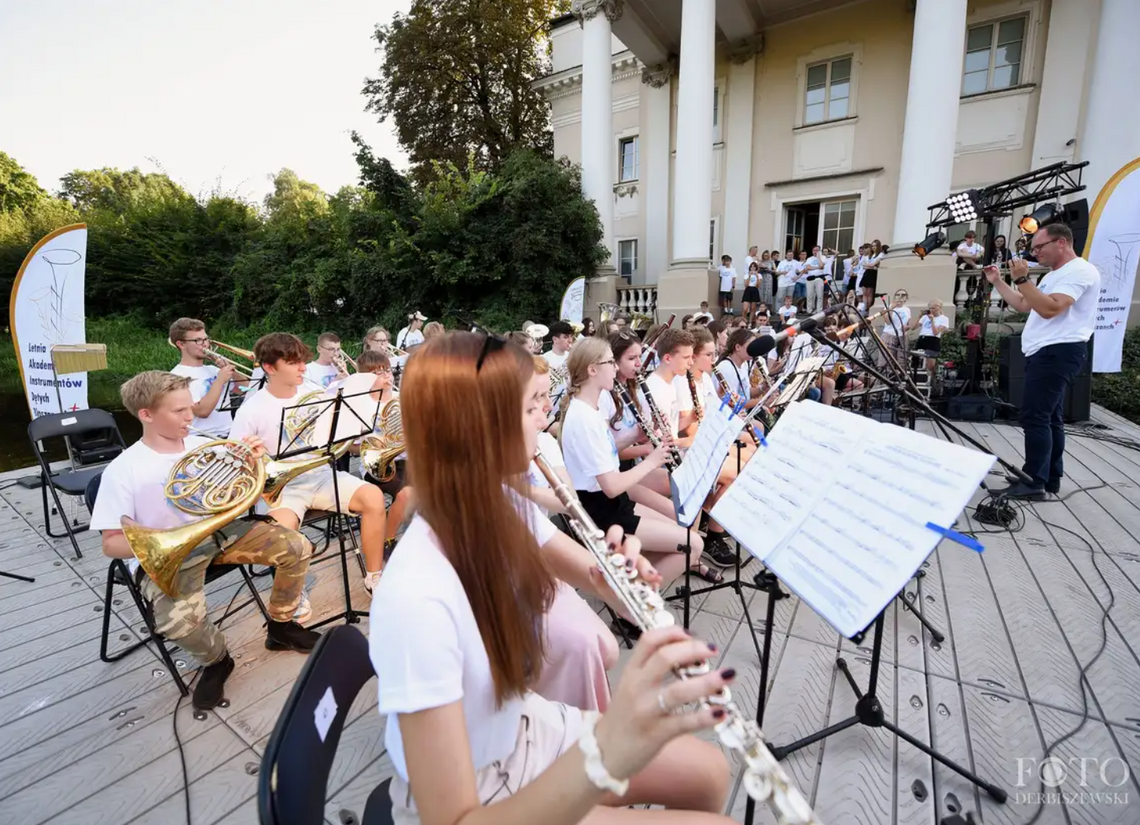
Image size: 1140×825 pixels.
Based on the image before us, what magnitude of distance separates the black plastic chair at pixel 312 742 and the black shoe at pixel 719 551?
276cm

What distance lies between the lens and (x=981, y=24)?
11.3 m

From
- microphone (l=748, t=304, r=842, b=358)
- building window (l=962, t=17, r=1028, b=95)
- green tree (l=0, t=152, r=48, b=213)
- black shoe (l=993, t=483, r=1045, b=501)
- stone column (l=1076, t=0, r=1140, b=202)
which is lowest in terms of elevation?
black shoe (l=993, t=483, r=1045, b=501)

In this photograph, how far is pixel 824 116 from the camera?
13.2 meters

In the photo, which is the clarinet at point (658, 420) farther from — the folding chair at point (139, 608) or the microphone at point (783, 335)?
the folding chair at point (139, 608)

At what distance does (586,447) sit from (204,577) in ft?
6.70

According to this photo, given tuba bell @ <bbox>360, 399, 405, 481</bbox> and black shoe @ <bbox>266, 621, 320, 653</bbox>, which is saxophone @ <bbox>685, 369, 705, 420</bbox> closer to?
tuba bell @ <bbox>360, 399, 405, 481</bbox>

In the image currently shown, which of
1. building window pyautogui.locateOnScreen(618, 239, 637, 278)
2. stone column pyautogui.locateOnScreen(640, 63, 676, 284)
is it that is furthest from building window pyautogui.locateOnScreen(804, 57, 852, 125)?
building window pyautogui.locateOnScreen(618, 239, 637, 278)

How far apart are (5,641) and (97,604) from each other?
43 cm

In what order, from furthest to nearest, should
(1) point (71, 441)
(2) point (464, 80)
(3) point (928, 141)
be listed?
1. (2) point (464, 80)
2. (3) point (928, 141)
3. (1) point (71, 441)

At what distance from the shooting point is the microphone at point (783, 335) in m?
2.23

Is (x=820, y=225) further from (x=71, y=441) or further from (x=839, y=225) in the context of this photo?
(x=71, y=441)

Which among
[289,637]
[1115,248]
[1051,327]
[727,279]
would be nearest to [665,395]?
[289,637]

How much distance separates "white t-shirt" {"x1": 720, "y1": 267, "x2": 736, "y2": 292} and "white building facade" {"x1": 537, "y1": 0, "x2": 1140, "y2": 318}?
1.10 feet

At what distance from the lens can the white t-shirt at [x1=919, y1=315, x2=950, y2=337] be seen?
348 inches
